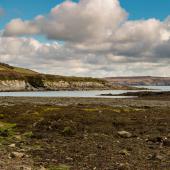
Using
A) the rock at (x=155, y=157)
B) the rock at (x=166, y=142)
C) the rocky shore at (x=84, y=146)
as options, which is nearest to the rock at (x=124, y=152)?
the rocky shore at (x=84, y=146)

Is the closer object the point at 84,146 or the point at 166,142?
the point at 84,146

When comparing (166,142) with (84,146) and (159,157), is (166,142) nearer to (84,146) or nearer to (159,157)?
(159,157)

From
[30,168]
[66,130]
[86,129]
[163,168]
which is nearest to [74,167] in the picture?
[30,168]

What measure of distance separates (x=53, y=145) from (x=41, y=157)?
12.4ft

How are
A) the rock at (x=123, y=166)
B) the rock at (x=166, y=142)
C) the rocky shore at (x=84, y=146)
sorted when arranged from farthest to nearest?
the rock at (x=166, y=142), the rocky shore at (x=84, y=146), the rock at (x=123, y=166)

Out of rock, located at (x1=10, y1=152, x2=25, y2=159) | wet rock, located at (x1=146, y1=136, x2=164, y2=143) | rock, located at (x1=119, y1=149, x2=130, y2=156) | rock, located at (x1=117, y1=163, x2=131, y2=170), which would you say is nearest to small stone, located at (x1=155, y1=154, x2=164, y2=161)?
rock, located at (x1=119, y1=149, x2=130, y2=156)

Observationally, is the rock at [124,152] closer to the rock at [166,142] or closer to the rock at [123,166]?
the rock at [123,166]

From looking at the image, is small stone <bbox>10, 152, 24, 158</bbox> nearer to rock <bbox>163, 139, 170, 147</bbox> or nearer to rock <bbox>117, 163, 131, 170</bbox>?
rock <bbox>117, 163, 131, 170</bbox>

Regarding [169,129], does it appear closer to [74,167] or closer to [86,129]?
[86,129]

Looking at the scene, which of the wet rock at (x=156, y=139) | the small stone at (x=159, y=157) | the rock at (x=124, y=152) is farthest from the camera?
the wet rock at (x=156, y=139)

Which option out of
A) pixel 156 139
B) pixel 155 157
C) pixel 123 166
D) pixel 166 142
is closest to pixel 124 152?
pixel 155 157

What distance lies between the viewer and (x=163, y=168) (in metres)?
16.9

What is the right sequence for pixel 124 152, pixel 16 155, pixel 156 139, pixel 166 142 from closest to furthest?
1. pixel 16 155
2. pixel 124 152
3. pixel 166 142
4. pixel 156 139

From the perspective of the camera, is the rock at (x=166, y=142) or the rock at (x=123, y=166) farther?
the rock at (x=166, y=142)
